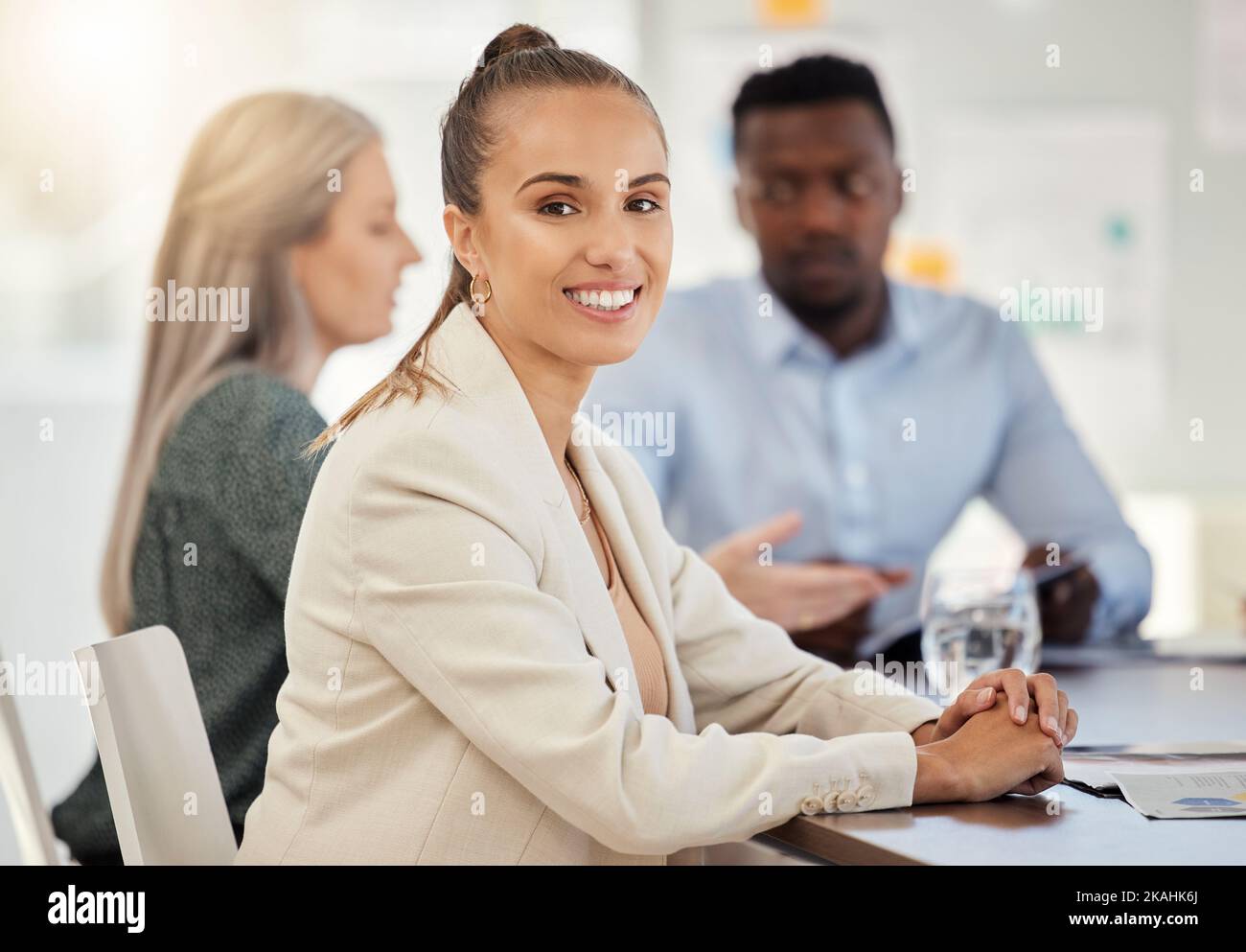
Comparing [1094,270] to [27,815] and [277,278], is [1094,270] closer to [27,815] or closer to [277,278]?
[277,278]

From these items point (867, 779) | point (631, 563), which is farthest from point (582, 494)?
point (867, 779)

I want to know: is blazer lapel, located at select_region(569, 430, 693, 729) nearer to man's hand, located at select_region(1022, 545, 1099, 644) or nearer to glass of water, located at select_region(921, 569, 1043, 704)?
glass of water, located at select_region(921, 569, 1043, 704)

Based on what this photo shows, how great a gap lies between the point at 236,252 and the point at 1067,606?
1321mm

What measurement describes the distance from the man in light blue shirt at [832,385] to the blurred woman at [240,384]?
2.85ft

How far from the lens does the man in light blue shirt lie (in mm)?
2809

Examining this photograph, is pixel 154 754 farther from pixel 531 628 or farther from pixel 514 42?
pixel 514 42

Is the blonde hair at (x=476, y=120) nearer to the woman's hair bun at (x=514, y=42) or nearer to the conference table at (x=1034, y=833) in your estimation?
the woman's hair bun at (x=514, y=42)

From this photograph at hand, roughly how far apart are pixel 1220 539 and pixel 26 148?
11.8ft

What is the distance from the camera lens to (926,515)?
3037 millimetres

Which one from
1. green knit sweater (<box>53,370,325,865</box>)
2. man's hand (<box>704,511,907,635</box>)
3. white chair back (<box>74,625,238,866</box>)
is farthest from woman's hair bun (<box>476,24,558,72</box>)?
man's hand (<box>704,511,907,635</box>)

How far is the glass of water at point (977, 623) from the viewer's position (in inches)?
61.3

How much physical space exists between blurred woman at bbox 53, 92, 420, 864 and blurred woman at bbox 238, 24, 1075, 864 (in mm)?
423

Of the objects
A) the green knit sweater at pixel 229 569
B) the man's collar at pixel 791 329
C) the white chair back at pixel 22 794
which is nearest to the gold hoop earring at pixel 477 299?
the green knit sweater at pixel 229 569

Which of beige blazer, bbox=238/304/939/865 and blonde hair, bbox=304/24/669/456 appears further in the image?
blonde hair, bbox=304/24/669/456
